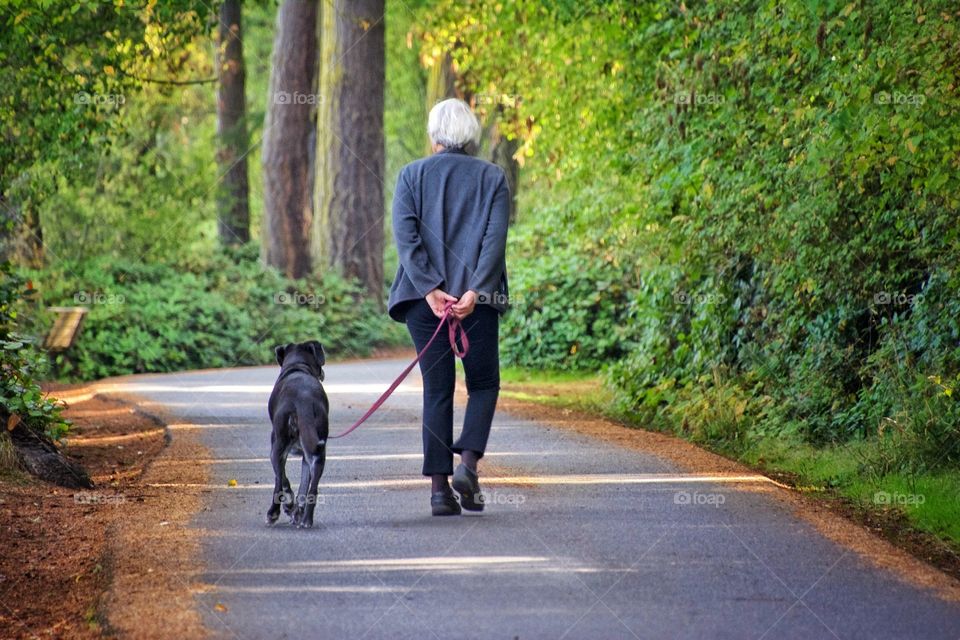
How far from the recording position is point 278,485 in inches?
300

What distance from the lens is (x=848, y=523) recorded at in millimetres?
7938

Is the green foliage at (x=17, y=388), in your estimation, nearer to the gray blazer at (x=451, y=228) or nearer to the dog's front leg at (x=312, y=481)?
the dog's front leg at (x=312, y=481)

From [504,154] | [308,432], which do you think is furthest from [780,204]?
[504,154]

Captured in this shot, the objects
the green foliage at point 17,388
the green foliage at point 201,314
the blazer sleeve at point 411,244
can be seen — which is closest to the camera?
the blazer sleeve at point 411,244

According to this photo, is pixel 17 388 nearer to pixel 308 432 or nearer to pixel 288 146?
pixel 308 432

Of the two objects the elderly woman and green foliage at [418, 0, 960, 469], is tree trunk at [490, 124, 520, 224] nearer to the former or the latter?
green foliage at [418, 0, 960, 469]

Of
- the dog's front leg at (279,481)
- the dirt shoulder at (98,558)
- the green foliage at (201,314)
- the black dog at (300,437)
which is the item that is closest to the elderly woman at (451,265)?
the black dog at (300,437)

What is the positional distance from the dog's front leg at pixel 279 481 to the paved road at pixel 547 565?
0.13m

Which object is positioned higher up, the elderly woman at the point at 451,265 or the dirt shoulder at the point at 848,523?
the elderly woman at the point at 451,265

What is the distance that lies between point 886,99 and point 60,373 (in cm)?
1697

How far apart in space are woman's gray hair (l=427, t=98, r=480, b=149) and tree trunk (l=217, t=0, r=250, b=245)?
26.5 metres

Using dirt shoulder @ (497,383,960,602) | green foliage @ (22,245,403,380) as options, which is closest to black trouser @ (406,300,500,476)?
dirt shoulder @ (497,383,960,602)

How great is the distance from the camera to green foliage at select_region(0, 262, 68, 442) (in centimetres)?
1009

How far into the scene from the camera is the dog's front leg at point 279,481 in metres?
7.53
